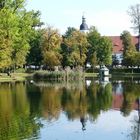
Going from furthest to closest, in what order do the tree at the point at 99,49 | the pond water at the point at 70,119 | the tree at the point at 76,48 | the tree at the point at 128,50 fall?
the tree at the point at 99,49 → the tree at the point at 128,50 → the tree at the point at 76,48 → the pond water at the point at 70,119

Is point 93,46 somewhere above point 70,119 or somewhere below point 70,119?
above

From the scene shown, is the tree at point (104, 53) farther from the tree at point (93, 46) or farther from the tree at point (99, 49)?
the tree at point (93, 46)

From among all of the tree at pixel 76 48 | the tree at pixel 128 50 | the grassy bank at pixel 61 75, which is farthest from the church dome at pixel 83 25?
the grassy bank at pixel 61 75

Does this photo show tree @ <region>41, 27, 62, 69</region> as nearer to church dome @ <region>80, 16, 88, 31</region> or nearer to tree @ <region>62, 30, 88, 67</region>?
tree @ <region>62, 30, 88, 67</region>

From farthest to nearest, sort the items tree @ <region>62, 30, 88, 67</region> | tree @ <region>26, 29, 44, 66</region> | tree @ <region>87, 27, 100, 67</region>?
tree @ <region>26, 29, 44, 66</region> < tree @ <region>87, 27, 100, 67</region> < tree @ <region>62, 30, 88, 67</region>

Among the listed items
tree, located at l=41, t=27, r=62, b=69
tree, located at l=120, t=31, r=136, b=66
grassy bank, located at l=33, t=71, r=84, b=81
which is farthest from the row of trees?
grassy bank, located at l=33, t=71, r=84, b=81

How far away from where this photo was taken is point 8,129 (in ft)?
61.2

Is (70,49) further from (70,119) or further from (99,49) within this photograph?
(70,119)

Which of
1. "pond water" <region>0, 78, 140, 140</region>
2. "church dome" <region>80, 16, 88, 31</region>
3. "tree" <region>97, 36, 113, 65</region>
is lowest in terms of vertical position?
"pond water" <region>0, 78, 140, 140</region>

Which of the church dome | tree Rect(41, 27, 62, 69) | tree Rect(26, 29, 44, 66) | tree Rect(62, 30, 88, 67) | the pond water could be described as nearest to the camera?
the pond water

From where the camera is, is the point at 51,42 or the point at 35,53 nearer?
the point at 51,42

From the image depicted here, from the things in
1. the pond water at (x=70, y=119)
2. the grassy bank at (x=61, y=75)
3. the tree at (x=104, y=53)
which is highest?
the tree at (x=104, y=53)

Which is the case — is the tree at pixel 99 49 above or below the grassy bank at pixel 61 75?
above

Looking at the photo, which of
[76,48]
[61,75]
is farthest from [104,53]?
[61,75]
